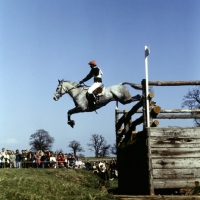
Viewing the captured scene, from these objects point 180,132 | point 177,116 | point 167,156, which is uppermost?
point 177,116

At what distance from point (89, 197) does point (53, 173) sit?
604 cm

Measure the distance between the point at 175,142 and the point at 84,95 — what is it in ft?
20.9

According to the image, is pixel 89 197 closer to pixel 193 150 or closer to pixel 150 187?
pixel 150 187

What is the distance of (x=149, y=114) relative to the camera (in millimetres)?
7723

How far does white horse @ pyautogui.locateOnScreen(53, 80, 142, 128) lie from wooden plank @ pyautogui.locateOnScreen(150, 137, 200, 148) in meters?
5.80

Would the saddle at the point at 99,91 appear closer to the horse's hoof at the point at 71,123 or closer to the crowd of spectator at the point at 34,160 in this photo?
the horse's hoof at the point at 71,123

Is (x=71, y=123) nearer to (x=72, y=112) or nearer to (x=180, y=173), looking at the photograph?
(x=72, y=112)

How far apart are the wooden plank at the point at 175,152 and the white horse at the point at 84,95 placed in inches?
231

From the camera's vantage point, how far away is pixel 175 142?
7.61m

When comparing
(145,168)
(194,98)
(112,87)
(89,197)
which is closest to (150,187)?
(145,168)

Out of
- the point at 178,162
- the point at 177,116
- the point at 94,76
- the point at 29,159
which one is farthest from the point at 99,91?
the point at 29,159

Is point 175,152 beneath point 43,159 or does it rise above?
above

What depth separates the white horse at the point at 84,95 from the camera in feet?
43.5

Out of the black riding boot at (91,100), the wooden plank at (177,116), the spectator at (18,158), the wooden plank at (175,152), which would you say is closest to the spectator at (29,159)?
the spectator at (18,158)
